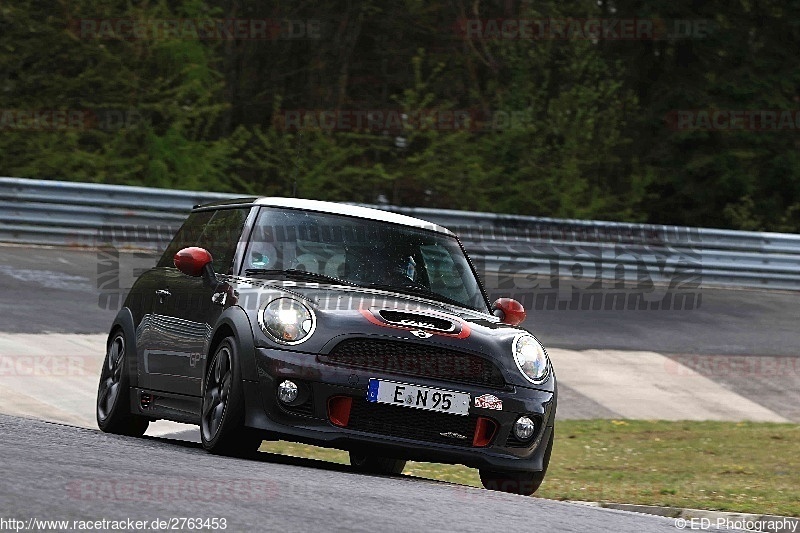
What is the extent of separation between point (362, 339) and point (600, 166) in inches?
789

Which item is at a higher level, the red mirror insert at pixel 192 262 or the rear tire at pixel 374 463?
the red mirror insert at pixel 192 262

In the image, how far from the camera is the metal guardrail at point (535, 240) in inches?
774

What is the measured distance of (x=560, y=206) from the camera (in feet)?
85.6

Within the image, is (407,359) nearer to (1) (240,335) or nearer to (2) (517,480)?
(1) (240,335)

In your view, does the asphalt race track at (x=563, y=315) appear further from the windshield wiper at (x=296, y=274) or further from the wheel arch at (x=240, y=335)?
the wheel arch at (x=240, y=335)

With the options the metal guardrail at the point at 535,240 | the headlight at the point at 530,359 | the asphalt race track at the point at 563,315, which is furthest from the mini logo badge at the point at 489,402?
the metal guardrail at the point at 535,240

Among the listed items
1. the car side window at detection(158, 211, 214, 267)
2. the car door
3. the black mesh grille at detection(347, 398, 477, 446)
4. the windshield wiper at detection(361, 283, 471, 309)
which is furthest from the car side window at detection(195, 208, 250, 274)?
the black mesh grille at detection(347, 398, 477, 446)

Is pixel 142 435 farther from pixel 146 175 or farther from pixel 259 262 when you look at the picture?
pixel 146 175

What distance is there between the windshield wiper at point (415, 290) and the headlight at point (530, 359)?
0.67 meters

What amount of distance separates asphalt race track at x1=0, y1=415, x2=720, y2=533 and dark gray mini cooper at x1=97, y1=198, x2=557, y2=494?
27 cm

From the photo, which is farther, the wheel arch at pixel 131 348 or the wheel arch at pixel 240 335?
the wheel arch at pixel 131 348

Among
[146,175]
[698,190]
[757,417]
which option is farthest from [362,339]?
[698,190]

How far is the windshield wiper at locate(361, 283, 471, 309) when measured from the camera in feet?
28.8

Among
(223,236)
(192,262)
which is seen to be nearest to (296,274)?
(192,262)
